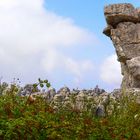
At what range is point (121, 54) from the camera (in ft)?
121

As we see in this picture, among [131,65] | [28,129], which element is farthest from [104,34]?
[28,129]

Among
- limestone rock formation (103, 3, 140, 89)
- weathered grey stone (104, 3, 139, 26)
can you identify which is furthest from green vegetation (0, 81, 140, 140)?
weathered grey stone (104, 3, 139, 26)

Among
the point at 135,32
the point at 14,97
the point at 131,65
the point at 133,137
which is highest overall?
the point at 135,32

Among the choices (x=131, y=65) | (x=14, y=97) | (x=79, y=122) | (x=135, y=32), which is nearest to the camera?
(x=79, y=122)

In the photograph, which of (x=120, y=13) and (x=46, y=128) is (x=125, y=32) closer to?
(x=120, y=13)

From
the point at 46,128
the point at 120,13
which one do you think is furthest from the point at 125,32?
the point at 46,128

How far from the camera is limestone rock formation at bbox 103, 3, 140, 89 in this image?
36906mm

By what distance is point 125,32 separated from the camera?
3766 cm

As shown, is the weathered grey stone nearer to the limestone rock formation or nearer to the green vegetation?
the limestone rock formation

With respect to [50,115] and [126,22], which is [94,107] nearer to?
[50,115]

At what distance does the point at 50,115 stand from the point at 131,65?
26.5m

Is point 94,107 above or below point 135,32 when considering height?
below

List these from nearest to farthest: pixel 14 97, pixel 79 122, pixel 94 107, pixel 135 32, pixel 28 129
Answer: pixel 28 129
pixel 79 122
pixel 14 97
pixel 94 107
pixel 135 32

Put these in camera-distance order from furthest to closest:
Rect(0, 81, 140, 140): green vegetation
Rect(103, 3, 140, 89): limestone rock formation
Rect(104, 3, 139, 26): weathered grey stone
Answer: Rect(104, 3, 139, 26): weathered grey stone
Rect(103, 3, 140, 89): limestone rock formation
Rect(0, 81, 140, 140): green vegetation
